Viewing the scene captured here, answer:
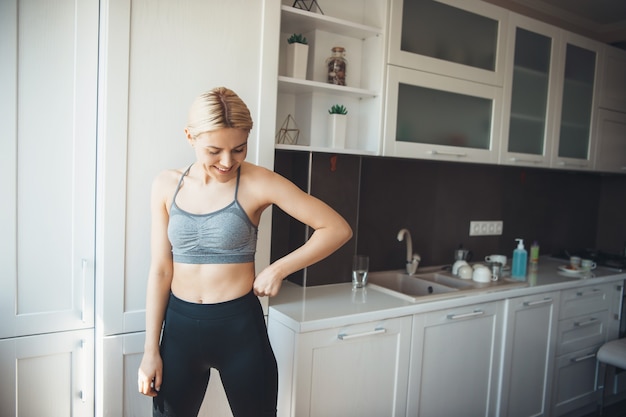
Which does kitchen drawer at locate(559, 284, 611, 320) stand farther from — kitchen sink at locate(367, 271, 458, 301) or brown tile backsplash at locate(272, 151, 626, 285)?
kitchen sink at locate(367, 271, 458, 301)

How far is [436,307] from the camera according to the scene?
2213mm

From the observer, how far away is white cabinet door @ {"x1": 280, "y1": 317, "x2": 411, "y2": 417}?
188cm

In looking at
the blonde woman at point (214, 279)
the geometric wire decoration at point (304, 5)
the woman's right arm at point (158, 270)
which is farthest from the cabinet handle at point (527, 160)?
the woman's right arm at point (158, 270)

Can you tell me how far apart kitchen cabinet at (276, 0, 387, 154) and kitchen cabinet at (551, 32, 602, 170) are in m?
1.37

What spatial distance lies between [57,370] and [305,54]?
157cm

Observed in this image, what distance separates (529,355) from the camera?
2.65 m

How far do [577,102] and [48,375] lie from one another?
3216 millimetres

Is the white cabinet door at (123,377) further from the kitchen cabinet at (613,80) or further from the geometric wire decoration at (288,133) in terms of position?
the kitchen cabinet at (613,80)

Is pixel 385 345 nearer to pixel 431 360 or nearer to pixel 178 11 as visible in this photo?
pixel 431 360

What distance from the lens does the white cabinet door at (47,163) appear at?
162 cm

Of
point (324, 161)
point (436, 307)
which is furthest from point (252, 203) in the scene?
point (436, 307)

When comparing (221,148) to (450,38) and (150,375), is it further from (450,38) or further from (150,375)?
(450,38)

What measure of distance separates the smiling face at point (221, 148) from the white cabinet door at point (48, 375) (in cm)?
85

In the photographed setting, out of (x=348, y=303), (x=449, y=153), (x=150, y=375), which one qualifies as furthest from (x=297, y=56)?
→ (x=150, y=375)
